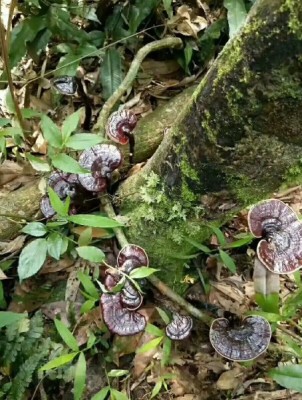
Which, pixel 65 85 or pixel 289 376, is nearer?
pixel 289 376

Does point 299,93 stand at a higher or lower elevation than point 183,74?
higher

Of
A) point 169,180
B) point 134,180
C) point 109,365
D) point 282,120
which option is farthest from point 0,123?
point 282,120

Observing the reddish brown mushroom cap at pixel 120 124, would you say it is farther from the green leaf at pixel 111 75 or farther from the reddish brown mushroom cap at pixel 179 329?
the reddish brown mushroom cap at pixel 179 329

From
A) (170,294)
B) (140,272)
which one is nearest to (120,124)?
(140,272)

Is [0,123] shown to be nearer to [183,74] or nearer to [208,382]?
[183,74]

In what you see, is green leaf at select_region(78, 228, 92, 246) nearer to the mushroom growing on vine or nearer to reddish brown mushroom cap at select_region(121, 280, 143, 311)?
reddish brown mushroom cap at select_region(121, 280, 143, 311)

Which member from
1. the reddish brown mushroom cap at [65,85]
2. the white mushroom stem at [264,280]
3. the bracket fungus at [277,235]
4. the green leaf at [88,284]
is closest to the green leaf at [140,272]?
the green leaf at [88,284]

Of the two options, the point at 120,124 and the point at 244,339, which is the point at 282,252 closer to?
the point at 244,339
